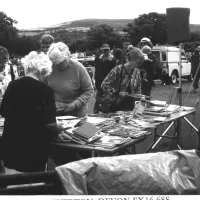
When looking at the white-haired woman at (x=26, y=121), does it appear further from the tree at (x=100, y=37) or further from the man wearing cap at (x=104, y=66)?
the tree at (x=100, y=37)

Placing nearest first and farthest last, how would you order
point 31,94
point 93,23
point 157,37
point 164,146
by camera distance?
point 31,94 → point 164,146 → point 157,37 → point 93,23

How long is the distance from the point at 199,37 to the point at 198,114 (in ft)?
273

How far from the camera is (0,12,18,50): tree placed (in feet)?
240

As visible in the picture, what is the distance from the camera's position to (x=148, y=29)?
80000 mm

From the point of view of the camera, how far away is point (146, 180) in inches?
78.2

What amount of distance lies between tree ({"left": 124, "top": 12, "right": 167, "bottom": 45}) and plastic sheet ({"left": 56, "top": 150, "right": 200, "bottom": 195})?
76956 millimetres

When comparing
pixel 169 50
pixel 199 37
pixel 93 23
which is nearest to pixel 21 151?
pixel 169 50

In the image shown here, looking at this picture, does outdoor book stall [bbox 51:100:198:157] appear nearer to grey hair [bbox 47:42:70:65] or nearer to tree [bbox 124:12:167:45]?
grey hair [bbox 47:42:70:65]

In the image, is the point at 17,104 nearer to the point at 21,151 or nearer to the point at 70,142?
the point at 21,151

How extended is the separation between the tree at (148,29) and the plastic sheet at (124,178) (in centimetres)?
7696

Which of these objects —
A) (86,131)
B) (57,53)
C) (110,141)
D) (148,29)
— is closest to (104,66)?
(57,53)

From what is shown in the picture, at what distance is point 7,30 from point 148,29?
2928 cm

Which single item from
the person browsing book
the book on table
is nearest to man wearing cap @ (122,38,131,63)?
the person browsing book

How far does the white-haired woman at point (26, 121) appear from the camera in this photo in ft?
9.74
